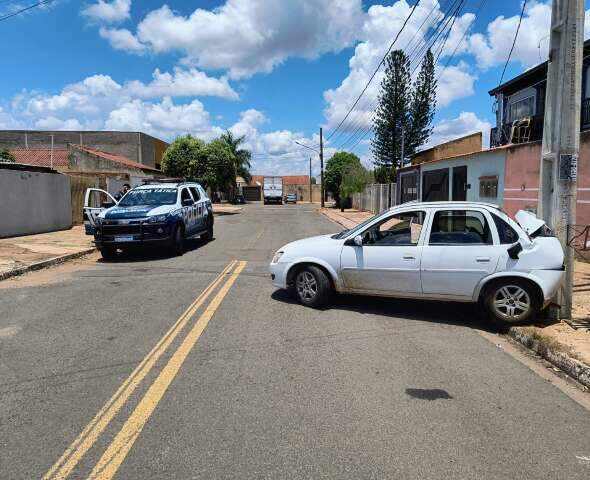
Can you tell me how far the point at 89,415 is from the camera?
4027 mm

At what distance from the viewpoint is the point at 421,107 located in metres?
41.5

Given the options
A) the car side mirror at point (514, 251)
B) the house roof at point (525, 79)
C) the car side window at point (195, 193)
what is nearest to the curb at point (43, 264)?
the car side window at point (195, 193)

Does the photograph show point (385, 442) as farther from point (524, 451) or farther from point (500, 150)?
point (500, 150)

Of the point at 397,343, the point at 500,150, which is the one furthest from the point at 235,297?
the point at 500,150

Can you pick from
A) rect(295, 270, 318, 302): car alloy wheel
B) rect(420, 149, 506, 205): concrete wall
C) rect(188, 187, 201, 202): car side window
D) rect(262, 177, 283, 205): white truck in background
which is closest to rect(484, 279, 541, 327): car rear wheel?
rect(295, 270, 318, 302): car alloy wheel

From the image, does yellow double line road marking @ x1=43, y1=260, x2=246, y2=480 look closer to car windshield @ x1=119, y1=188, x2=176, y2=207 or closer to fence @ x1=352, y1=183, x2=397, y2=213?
car windshield @ x1=119, y1=188, x2=176, y2=207

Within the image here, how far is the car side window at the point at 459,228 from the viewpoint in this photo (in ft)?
22.9

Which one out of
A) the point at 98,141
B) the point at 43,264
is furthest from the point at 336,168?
the point at 43,264

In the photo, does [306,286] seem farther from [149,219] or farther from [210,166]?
[210,166]

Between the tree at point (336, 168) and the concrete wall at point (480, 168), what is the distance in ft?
121

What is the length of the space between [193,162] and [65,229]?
19.4m

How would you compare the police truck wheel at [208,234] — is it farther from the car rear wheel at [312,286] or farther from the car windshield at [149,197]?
the car rear wheel at [312,286]

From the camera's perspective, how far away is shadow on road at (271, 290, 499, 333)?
716 cm

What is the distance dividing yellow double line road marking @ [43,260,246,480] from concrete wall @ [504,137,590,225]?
957cm
